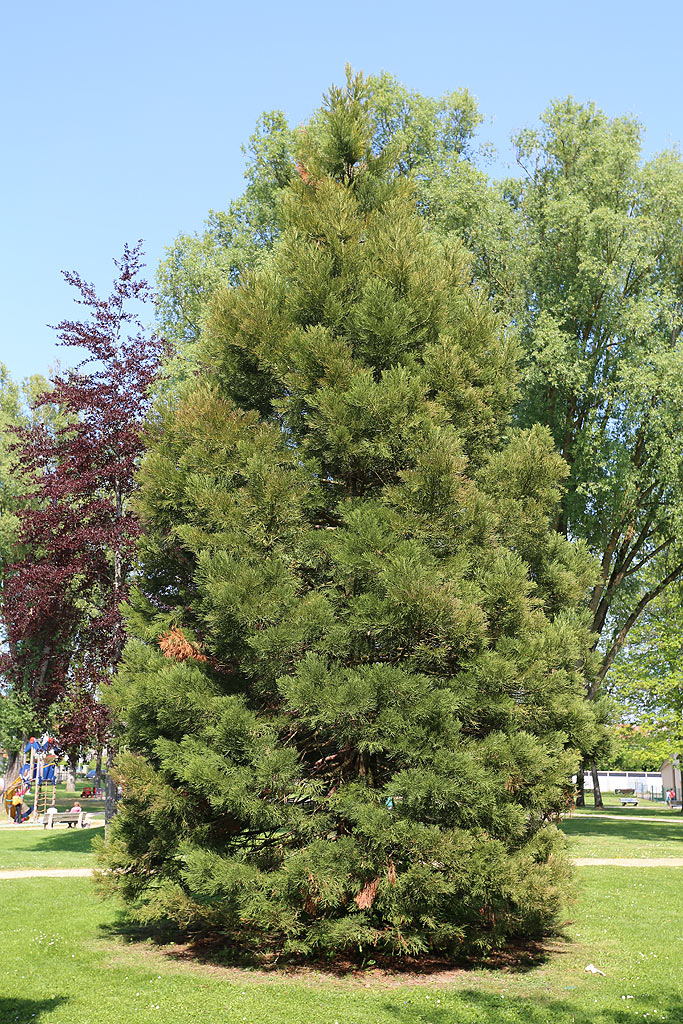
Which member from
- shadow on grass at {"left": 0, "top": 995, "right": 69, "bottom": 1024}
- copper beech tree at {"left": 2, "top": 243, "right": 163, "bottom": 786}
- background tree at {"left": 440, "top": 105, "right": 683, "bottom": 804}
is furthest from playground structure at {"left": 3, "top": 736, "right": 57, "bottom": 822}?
shadow on grass at {"left": 0, "top": 995, "right": 69, "bottom": 1024}

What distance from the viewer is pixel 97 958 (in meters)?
8.86

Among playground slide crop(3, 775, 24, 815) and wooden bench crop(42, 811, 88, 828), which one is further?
playground slide crop(3, 775, 24, 815)

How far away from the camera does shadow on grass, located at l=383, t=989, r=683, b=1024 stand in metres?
6.82

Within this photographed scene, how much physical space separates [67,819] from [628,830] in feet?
57.3

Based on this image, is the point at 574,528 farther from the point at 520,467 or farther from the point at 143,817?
the point at 143,817

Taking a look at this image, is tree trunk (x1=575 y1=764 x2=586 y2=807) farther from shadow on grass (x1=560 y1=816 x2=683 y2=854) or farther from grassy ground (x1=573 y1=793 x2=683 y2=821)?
shadow on grass (x1=560 y1=816 x2=683 y2=854)

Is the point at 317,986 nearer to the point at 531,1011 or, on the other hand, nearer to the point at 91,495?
the point at 531,1011

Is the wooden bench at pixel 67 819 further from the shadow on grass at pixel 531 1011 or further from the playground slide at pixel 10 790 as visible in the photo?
the shadow on grass at pixel 531 1011

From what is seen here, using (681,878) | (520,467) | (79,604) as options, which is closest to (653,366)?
(681,878)

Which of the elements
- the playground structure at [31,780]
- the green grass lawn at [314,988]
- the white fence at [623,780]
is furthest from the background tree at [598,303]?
the white fence at [623,780]

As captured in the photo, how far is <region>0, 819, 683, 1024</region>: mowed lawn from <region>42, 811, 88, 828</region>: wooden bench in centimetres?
1648

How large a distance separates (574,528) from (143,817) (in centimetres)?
1645

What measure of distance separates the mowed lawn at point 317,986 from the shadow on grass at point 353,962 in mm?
54

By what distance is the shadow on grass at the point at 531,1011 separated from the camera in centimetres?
682
